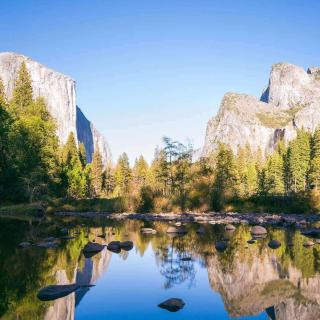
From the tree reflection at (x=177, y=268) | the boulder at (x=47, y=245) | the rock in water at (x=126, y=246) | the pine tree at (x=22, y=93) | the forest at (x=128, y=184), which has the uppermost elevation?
the pine tree at (x=22, y=93)

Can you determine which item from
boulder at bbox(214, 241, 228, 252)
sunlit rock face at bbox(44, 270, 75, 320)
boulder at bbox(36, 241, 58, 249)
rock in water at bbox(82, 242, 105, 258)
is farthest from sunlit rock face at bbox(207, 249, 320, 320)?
boulder at bbox(36, 241, 58, 249)

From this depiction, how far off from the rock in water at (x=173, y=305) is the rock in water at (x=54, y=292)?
8.92ft

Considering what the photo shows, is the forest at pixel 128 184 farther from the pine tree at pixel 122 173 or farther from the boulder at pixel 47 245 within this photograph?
the boulder at pixel 47 245

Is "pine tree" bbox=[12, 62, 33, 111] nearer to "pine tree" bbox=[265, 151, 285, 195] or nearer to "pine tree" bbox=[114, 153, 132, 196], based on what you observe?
"pine tree" bbox=[114, 153, 132, 196]

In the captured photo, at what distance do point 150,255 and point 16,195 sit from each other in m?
36.2

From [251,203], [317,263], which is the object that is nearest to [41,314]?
[317,263]

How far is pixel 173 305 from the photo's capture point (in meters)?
10.3

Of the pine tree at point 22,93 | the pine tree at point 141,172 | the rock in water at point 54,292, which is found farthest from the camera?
the pine tree at point 141,172

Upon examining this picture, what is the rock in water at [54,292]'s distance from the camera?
10477 millimetres

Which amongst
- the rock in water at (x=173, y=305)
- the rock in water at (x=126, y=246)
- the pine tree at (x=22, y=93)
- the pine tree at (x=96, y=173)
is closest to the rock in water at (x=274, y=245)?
the rock in water at (x=126, y=246)

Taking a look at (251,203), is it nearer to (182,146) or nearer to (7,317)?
(182,146)

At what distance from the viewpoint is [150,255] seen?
1814 cm

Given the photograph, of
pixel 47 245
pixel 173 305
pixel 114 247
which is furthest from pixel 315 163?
pixel 173 305

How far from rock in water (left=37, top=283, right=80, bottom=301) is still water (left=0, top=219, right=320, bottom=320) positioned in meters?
0.17
